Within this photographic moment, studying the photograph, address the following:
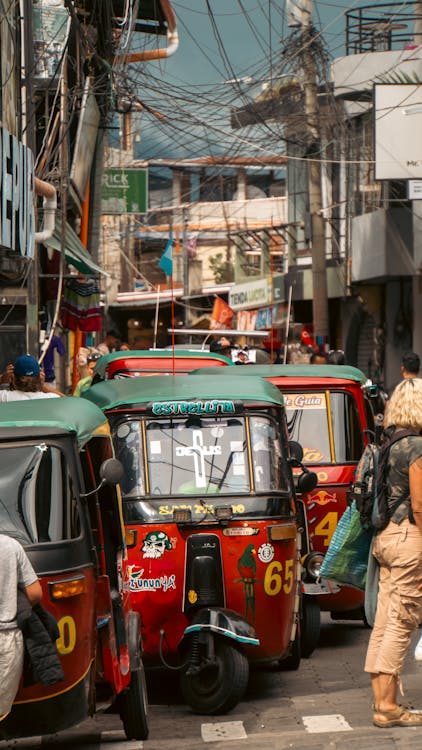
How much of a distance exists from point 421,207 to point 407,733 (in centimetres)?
2058

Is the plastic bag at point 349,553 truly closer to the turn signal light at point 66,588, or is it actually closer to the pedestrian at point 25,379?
the turn signal light at point 66,588

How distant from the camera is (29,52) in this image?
616 inches

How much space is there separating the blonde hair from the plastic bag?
61 centimetres

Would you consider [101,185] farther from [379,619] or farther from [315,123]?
[379,619]

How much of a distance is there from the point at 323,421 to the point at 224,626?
140 inches

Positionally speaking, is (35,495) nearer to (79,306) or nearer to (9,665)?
(9,665)

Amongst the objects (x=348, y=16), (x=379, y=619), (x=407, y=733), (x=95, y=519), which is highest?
(x=348, y=16)

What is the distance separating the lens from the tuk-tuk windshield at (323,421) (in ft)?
36.9

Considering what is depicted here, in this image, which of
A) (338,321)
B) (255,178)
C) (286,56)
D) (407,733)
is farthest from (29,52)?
(255,178)

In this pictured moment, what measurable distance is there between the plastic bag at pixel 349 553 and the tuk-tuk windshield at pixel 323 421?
11.9 feet

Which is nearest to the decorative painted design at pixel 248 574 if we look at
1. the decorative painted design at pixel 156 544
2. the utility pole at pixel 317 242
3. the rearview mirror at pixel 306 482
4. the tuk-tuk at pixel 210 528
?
the tuk-tuk at pixel 210 528

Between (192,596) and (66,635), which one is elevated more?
(66,635)

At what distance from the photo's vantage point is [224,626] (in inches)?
316

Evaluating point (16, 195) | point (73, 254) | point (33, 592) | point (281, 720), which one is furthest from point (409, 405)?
point (73, 254)
